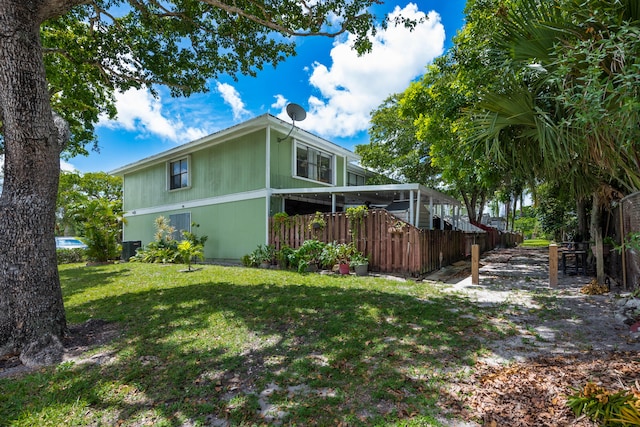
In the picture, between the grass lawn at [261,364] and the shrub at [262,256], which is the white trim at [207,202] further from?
the grass lawn at [261,364]

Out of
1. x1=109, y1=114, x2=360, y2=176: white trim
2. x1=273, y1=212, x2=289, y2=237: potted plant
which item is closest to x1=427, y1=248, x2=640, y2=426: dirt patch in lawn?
x1=273, y1=212, x2=289, y2=237: potted plant

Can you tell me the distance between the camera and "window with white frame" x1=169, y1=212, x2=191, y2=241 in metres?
14.6

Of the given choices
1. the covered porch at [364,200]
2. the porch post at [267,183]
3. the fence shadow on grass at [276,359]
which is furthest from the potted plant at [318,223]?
the fence shadow on grass at [276,359]

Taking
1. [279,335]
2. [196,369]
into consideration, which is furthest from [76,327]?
[279,335]

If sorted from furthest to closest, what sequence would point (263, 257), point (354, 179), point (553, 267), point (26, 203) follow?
point (354, 179) < point (263, 257) < point (553, 267) < point (26, 203)

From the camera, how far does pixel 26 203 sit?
3840 millimetres

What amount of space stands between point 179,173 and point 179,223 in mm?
2504

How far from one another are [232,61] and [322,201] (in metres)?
6.62

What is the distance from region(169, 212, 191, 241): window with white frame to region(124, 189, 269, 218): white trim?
1.29 ft

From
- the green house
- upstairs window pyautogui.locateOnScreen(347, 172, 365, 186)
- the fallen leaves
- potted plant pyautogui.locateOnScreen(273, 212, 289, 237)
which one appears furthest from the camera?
upstairs window pyautogui.locateOnScreen(347, 172, 365, 186)

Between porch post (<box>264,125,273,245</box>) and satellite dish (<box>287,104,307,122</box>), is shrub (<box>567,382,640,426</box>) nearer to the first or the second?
porch post (<box>264,125,273,245</box>)

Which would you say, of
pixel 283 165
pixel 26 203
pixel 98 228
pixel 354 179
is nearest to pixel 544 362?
pixel 26 203

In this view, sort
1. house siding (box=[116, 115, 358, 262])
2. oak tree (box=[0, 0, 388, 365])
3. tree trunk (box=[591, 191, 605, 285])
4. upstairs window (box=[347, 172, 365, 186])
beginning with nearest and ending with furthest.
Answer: oak tree (box=[0, 0, 388, 365])
tree trunk (box=[591, 191, 605, 285])
house siding (box=[116, 115, 358, 262])
upstairs window (box=[347, 172, 365, 186])

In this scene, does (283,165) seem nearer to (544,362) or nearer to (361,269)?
(361,269)
